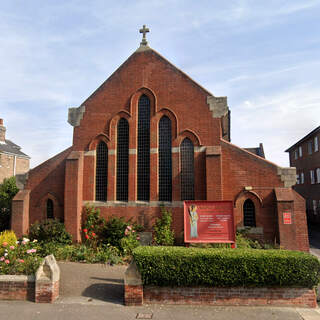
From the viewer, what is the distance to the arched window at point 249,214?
14867mm

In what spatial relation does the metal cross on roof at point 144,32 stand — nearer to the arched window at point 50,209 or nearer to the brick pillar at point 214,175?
the brick pillar at point 214,175

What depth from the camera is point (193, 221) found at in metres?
11.0

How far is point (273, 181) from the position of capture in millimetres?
14727

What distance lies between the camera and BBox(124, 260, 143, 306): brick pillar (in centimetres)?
822

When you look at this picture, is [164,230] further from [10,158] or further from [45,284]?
[10,158]

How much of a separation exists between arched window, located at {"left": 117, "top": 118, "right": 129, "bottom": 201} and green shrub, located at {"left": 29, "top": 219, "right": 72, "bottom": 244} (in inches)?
135

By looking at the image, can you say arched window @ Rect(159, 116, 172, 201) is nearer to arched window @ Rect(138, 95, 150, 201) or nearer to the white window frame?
arched window @ Rect(138, 95, 150, 201)

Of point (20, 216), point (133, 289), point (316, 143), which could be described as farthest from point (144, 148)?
point (316, 143)

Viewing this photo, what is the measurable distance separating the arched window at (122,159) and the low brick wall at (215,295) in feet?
27.2

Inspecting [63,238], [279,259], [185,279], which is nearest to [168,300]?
[185,279]

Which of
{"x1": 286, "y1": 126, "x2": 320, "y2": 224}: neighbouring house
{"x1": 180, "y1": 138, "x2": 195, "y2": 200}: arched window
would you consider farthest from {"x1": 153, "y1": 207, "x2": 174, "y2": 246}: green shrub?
{"x1": 286, "y1": 126, "x2": 320, "y2": 224}: neighbouring house

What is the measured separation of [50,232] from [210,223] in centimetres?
901

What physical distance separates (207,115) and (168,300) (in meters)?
10.3

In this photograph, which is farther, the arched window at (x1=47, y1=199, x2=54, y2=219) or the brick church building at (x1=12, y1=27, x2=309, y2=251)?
the arched window at (x1=47, y1=199, x2=54, y2=219)
